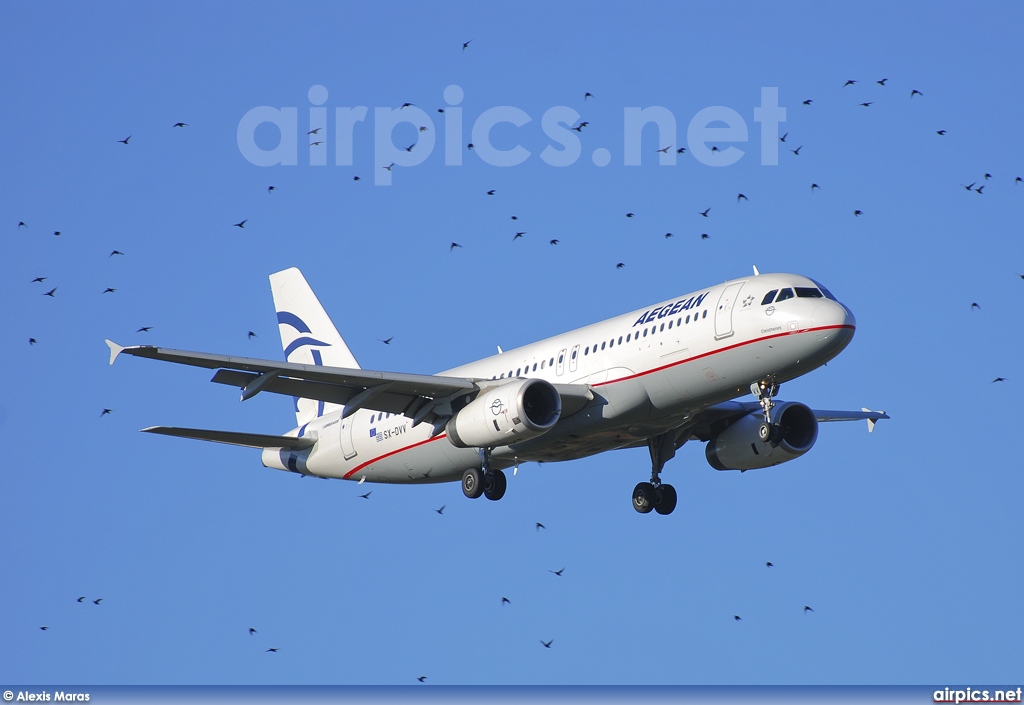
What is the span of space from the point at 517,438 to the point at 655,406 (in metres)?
4.02

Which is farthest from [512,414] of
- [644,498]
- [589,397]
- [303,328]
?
[303,328]

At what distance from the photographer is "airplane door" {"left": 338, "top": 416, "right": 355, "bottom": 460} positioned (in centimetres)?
4675

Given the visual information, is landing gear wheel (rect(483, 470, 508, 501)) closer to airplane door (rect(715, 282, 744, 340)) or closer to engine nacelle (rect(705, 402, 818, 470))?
engine nacelle (rect(705, 402, 818, 470))

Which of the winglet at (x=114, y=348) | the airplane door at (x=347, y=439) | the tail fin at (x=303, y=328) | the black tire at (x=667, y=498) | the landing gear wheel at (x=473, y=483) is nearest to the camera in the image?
the winglet at (x=114, y=348)

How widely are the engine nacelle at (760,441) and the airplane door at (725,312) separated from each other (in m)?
6.03

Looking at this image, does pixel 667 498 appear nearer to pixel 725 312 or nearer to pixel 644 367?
pixel 644 367

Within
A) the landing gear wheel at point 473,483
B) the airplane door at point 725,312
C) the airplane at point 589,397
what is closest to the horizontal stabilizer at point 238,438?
the airplane at point 589,397

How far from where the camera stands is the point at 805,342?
3638 cm

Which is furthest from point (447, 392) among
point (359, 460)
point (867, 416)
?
point (867, 416)

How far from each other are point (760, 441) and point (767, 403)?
19.9ft

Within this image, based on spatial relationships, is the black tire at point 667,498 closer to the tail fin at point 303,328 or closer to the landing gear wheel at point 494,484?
the landing gear wheel at point 494,484

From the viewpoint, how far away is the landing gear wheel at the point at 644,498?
45.1 meters

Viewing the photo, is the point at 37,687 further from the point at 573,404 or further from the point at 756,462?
the point at 756,462

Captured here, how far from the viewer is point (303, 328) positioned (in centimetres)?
5472
